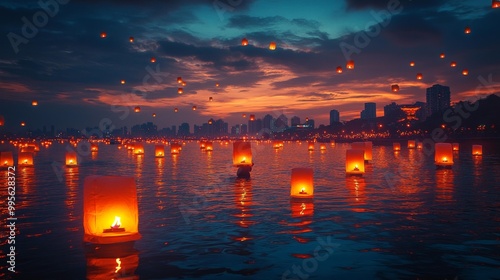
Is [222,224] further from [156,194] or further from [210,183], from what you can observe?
[210,183]

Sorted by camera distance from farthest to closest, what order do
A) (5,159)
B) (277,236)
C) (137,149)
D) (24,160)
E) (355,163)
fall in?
(137,149) < (24,160) < (5,159) < (355,163) < (277,236)

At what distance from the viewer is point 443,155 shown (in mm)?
32219

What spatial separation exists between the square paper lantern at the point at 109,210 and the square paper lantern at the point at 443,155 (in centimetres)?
2658

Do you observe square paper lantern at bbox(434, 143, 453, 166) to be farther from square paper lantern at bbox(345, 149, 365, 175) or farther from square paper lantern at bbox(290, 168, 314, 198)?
square paper lantern at bbox(290, 168, 314, 198)

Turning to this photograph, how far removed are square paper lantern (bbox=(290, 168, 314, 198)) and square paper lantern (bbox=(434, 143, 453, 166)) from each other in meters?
18.0

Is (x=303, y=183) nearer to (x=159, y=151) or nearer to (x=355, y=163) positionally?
(x=355, y=163)

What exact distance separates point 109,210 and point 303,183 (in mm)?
8794

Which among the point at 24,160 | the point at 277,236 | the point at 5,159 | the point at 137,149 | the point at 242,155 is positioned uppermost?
the point at 137,149

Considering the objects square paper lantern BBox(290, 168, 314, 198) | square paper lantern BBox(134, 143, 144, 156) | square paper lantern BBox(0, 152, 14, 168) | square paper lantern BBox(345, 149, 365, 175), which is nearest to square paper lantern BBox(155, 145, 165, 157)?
square paper lantern BBox(134, 143, 144, 156)

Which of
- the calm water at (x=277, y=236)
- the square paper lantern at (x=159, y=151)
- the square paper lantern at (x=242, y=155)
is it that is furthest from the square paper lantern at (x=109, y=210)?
the square paper lantern at (x=159, y=151)

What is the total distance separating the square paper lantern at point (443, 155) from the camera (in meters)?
31.9

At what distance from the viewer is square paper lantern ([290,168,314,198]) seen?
17.2 m

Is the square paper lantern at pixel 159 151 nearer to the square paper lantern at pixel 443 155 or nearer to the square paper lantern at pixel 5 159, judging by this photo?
the square paper lantern at pixel 5 159

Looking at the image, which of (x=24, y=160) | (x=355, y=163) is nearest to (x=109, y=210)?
(x=355, y=163)
